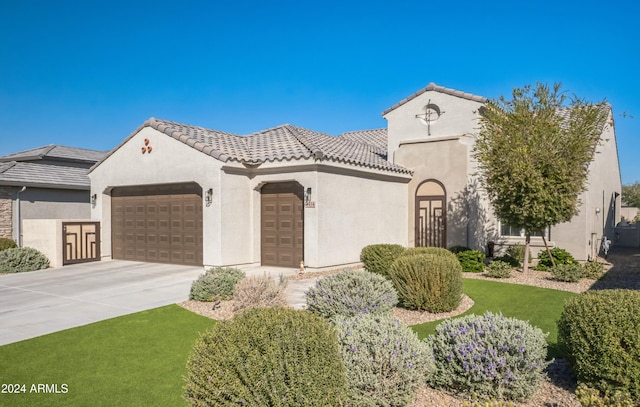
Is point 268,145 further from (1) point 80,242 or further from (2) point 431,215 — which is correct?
(1) point 80,242

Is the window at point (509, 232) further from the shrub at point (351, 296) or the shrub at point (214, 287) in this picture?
the shrub at point (214, 287)

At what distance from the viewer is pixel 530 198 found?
525 inches

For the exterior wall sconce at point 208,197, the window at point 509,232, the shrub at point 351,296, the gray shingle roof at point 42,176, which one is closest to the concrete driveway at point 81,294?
the exterior wall sconce at point 208,197

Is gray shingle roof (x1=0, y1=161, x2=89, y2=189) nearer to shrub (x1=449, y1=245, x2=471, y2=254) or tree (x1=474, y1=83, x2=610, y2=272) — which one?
shrub (x1=449, y1=245, x2=471, y2=254)

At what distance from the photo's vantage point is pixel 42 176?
21516 mm

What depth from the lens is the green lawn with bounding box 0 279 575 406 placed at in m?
5.30

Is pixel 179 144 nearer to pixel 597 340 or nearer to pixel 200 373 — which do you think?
pixel 200 373

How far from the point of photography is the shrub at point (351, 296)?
7.65m

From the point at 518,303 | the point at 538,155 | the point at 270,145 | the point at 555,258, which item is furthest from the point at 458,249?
the point at 270,145

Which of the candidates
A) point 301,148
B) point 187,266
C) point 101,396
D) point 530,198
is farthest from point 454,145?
point 101,396

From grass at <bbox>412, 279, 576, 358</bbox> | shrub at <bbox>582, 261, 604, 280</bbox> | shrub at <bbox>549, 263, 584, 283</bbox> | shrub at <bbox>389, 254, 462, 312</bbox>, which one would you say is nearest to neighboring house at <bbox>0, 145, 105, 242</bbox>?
shrub at <bbox>389, 254, 462, 312</bbox>

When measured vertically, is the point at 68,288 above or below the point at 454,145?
below

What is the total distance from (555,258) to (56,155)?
25533mm

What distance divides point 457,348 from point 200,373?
117 inches
